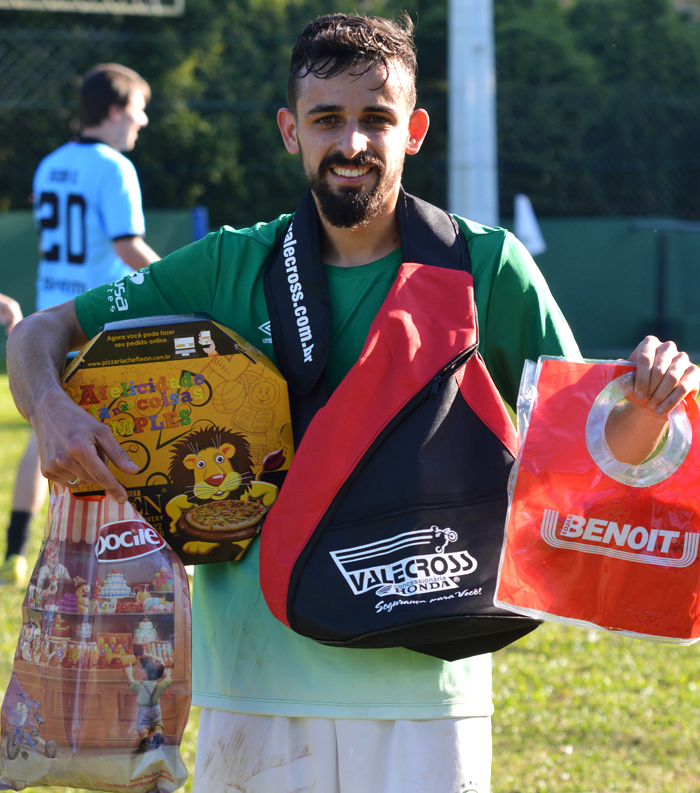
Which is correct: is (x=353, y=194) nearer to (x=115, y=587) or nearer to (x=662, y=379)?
(x=662, y=379)

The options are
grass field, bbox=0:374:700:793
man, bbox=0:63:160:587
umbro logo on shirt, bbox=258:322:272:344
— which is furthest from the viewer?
man, bbox=0:63:160:587

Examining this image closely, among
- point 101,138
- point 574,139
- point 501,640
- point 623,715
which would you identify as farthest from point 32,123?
point 501,640

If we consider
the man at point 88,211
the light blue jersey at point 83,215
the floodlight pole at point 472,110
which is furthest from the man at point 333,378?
the floodlight pole at point 472,110

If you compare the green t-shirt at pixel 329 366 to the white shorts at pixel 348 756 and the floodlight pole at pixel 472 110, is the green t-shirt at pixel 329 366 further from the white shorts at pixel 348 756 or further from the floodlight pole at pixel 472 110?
the floodlight pole at pixel 472 110

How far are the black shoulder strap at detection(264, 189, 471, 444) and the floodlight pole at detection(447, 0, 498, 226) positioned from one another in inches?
250

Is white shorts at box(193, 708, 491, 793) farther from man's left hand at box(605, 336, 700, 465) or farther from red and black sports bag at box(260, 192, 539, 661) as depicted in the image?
man's left hand at box(605, 336, 700, 465)

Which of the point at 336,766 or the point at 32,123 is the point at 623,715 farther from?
the point at 32,123

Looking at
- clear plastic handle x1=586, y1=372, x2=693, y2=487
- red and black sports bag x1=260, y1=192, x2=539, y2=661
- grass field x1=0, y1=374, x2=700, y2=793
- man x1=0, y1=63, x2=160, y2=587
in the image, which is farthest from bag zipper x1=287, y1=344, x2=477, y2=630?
man x1=0, y1=63, x2=160, y2=587

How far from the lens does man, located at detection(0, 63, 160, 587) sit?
4.57 metres

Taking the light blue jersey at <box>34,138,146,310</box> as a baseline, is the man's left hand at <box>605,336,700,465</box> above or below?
below

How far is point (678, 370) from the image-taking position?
1665 millimetres

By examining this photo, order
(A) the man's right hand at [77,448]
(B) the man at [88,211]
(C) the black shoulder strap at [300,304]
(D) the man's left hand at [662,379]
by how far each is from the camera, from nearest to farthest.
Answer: (D) the man's left hand at [662,379] < (A) the man's right hand at [77,448] < (C) the black shoulder strap at [300,304] < (B) the man at [88,211]

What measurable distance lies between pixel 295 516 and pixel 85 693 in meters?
0.51

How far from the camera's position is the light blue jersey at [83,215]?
4.57 m
